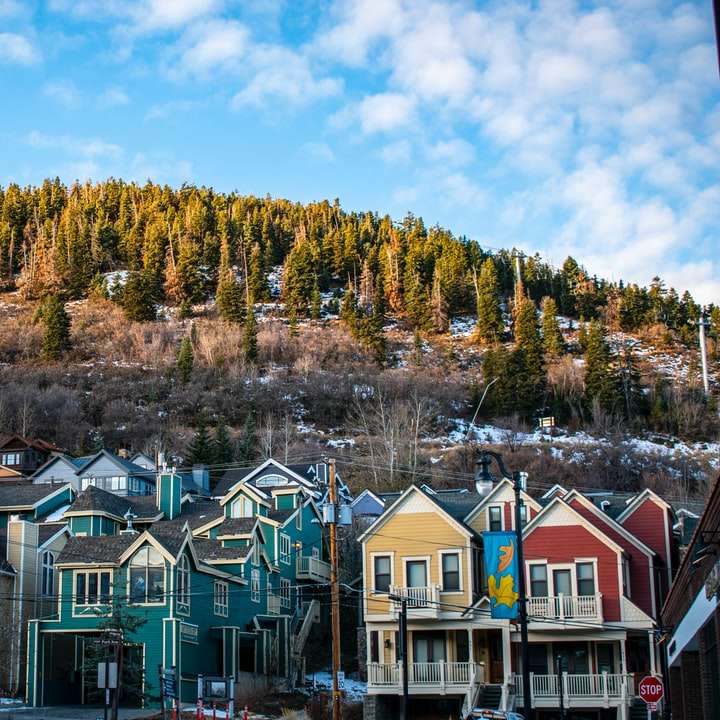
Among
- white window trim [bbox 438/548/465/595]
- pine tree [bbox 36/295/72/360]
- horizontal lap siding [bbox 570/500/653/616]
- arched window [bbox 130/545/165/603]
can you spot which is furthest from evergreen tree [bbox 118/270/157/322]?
horizontal lap siding [bbox 570/500/653/616]

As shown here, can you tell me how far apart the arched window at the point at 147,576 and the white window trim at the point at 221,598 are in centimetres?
456

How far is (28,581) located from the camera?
53406 mm

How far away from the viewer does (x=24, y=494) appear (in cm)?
6469

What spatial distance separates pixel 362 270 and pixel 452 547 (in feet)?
420

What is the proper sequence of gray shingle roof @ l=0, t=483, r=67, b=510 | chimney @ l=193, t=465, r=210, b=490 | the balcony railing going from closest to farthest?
the balcony railing < gray shingle roof @ l=0, t=483, r=67, b=510 < chimney @ l=193, t=465, r=210, b=490

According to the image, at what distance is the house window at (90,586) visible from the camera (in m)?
46.5

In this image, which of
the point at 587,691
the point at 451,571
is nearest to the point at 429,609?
the point at 451,571

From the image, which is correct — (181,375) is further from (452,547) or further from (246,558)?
(452,547)

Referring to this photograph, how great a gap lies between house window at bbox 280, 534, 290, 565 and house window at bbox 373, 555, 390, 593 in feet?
43.5

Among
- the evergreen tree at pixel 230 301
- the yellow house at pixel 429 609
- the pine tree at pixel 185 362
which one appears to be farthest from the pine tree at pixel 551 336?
the yellow house at pixel 429 609

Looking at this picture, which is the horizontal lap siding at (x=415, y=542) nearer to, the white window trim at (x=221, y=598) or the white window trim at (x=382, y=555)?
the white window trim at (x=382, y=555)

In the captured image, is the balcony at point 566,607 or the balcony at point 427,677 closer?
the balcony at point 566,607

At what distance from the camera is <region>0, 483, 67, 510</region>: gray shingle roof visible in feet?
209

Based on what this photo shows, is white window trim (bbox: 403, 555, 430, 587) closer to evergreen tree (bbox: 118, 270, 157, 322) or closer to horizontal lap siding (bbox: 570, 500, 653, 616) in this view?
horizontal lap siding (bbox: 570, 500, 653, 616)
